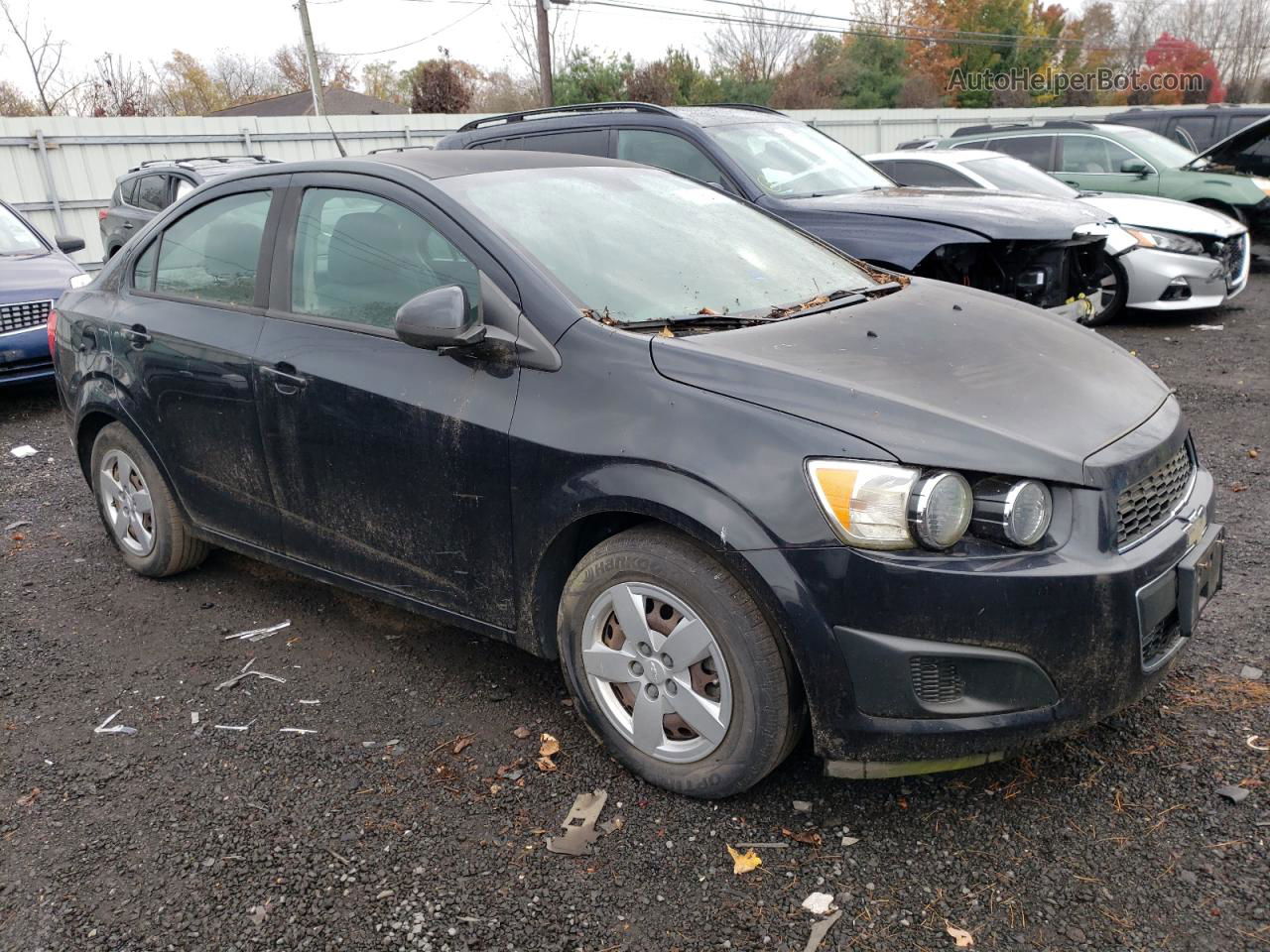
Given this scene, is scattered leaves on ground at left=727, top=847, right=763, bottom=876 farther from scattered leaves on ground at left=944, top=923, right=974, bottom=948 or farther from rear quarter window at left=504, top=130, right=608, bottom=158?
rear quarter window at left=504, top=130, right=608, bottom=158

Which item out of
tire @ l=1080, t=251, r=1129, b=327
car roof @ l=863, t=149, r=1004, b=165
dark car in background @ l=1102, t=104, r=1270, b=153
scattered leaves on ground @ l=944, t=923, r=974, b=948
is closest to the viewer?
scattered leaves on ground @ l=944, t=923, r=974, b=948

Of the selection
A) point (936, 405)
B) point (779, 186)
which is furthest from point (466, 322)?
point (779, 186)

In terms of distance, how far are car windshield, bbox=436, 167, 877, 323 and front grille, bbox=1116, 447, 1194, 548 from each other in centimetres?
122

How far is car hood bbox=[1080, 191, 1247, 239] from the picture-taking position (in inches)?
366

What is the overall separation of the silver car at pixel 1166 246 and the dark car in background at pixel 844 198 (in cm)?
166

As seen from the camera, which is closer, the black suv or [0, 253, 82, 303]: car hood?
[0, 253, 82, 303]: car hood

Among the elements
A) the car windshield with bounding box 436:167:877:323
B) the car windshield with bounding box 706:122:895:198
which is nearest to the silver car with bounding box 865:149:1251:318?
the car windshield with bounding box 706:122:895:198

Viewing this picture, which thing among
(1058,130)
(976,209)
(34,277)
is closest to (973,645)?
(976,209)

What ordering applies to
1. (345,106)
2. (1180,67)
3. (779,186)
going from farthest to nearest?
(1180,67) < (345,106) < (779,186)

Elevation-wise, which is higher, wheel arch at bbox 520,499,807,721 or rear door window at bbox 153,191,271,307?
rear door window at bbox 153,191,271,307

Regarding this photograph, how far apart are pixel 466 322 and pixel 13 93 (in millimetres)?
43254

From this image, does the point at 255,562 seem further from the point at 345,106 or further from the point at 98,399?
the point at 345,106

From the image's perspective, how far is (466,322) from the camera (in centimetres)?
297

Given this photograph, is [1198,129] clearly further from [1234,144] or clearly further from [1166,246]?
[1166,246]
